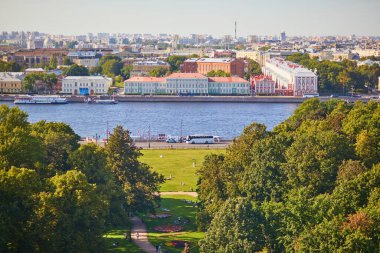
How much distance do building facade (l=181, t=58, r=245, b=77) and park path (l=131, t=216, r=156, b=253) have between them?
197 ft

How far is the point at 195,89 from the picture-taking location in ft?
218

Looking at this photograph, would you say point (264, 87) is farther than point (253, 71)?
No

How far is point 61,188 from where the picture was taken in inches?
650

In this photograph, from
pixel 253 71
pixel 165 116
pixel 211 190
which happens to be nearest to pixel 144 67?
pixel 253 71

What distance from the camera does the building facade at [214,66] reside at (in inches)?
3191

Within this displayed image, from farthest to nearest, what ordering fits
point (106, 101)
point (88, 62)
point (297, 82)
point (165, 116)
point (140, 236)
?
point (88, 62) → point (297, 82) → point (106, 101) → point (165, 116) → point (140, 236)

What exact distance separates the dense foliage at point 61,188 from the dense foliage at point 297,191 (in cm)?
197

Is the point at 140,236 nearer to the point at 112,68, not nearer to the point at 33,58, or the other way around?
the point at 112,68

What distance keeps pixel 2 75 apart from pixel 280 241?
54735mm

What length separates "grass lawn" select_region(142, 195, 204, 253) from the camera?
62.5ft

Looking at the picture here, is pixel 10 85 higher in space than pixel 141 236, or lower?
higher

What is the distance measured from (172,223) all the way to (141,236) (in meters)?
1.55

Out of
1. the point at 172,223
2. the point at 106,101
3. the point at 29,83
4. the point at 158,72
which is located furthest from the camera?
the point at 158,72

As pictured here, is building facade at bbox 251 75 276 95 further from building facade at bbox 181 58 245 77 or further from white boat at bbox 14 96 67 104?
white boat at bbox 14 96 67 104
